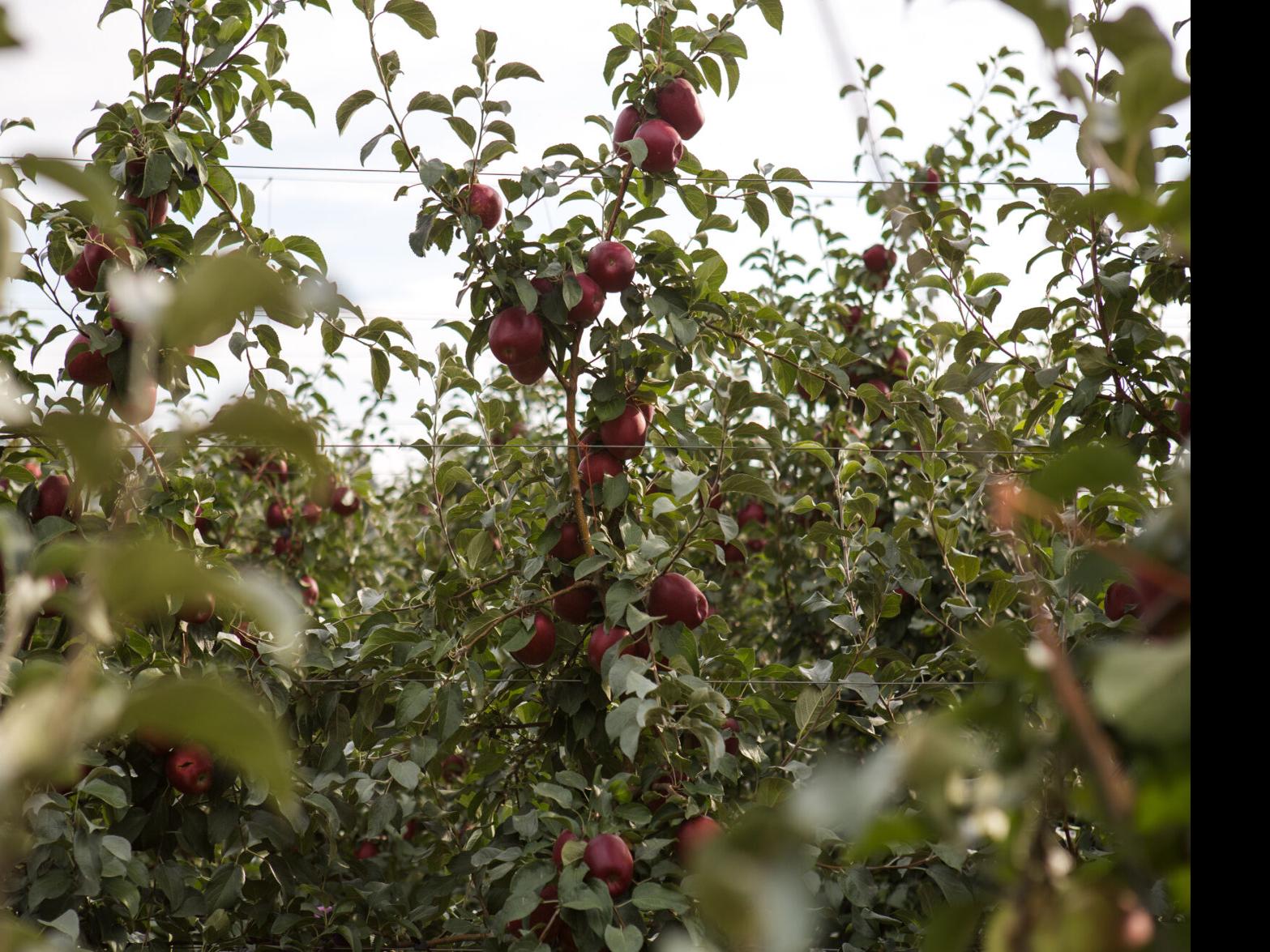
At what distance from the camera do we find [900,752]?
222mm

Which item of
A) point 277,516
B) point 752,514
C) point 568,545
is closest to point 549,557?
point 568,545

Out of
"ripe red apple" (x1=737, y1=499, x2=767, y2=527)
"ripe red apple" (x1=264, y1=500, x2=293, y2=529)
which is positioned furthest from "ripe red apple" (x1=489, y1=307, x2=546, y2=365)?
"ripe red apple" (x1=264, y1=500, x2=293, y2=529)

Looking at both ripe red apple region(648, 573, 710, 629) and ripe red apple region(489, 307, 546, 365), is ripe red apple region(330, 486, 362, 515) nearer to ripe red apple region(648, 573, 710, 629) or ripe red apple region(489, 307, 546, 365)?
ripe red apple region(489, 307, 546, 365)

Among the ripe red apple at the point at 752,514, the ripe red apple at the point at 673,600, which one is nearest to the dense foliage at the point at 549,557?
the ripe red apple at the point at 673,600

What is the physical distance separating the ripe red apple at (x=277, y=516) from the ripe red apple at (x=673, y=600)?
1794 mm

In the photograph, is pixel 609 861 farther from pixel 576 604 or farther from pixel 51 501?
pixel 51 501

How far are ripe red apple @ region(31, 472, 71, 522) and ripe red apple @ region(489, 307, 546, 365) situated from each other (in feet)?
1.87

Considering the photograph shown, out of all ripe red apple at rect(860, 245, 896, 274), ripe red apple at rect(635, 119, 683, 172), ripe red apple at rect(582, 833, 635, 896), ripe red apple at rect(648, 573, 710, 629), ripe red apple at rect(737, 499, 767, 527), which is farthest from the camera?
ripe red apple at rect(860, 245, 896, 274)

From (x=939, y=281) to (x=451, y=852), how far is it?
1121 millimetres

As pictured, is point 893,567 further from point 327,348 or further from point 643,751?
point 327,348

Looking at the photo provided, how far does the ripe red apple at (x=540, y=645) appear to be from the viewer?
1.41m

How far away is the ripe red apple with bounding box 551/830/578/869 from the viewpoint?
122 centimetres

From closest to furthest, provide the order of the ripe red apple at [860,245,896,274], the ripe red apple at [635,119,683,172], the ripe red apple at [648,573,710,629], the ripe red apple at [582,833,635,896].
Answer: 1. the ripe red apple at [582,833,635,896]
2. the ripe red apple at [648,573,710,629]
3. the ripe red apple at [635,119,683,172]
4. the ripe red apple at [860,245,896,274]
